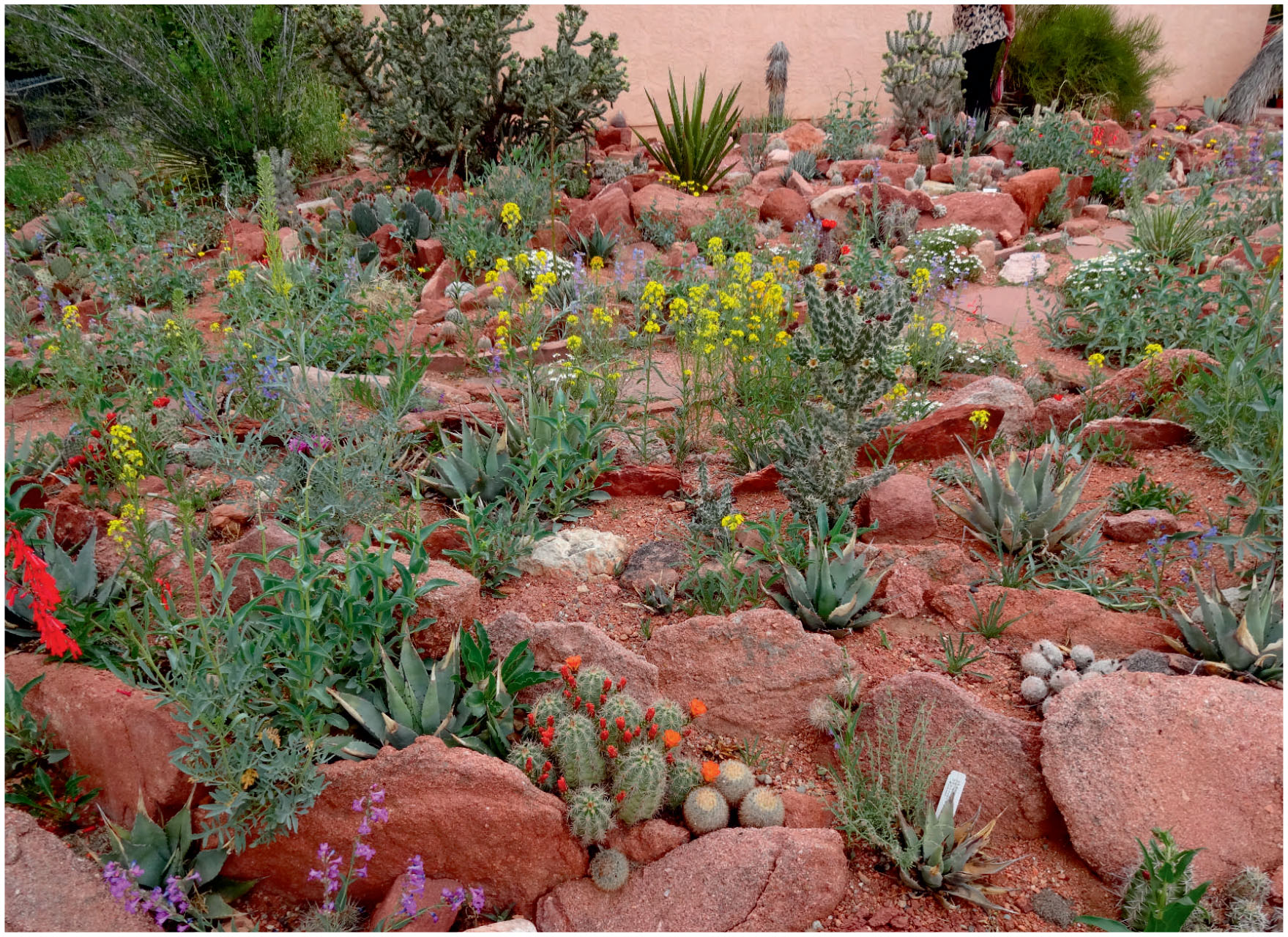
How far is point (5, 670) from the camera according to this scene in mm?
2684

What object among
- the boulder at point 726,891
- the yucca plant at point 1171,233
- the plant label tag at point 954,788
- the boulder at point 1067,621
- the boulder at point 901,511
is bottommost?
the boulder at point 726,891

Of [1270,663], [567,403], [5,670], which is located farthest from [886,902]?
[5,670]

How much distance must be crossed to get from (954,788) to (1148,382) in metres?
2.78

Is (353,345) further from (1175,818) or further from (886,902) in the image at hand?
(1175,818)

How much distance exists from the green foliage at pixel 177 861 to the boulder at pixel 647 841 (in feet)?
3.25

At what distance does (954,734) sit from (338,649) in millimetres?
1830

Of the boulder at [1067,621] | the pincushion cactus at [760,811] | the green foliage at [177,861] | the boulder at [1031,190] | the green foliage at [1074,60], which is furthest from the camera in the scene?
the green foliage at [1074,60]

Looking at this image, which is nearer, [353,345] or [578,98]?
[353,345]

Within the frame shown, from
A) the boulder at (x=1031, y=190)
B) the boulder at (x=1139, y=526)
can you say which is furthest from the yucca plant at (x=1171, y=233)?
the boulder at (x=1139, y=526)

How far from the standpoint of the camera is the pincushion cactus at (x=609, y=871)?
2.37m

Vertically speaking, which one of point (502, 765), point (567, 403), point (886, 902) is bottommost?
point (886, 902)

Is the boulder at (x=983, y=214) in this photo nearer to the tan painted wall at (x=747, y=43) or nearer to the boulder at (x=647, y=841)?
the tan painted wall at (x=747, y=43)

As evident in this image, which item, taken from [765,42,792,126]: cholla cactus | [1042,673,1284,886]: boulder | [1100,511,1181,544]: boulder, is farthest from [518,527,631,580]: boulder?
[765,42,792,126]: cholla cactus

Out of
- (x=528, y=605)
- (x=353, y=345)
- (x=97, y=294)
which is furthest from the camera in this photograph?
(x=97, y=294)
